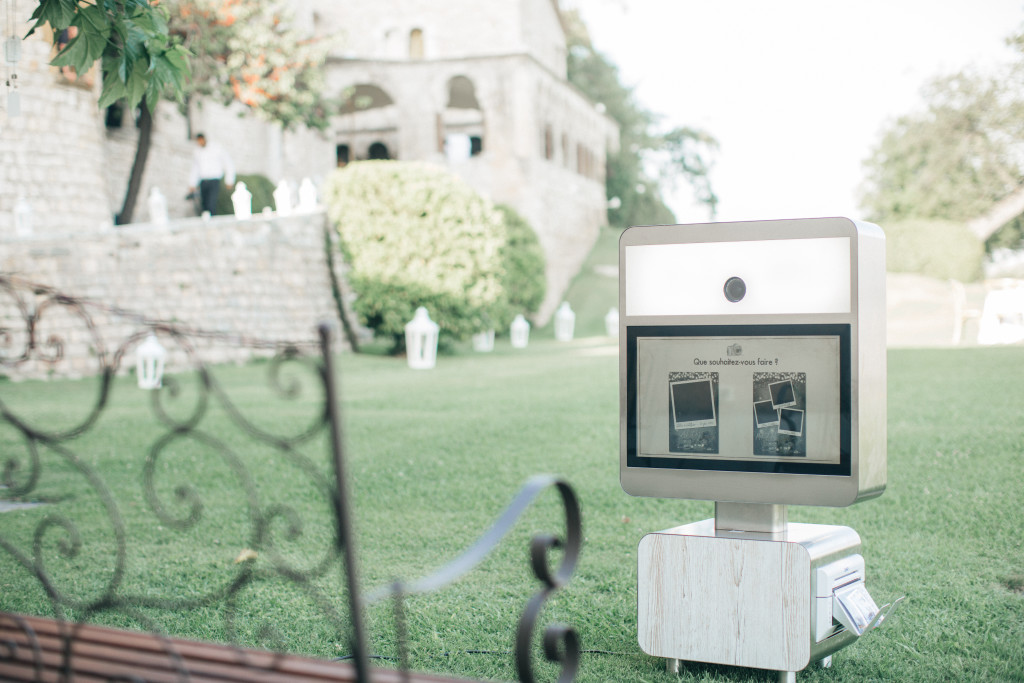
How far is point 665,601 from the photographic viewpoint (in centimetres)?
305

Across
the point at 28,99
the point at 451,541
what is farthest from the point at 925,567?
the point at 28,99

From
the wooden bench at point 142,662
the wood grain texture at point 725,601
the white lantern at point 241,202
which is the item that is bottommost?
the wood grain texture at point 725,601

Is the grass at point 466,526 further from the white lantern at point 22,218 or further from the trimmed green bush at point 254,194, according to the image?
the trimmed green bush at point 254,194

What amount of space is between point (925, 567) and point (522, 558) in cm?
187

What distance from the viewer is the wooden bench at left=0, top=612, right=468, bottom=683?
176 centimetres

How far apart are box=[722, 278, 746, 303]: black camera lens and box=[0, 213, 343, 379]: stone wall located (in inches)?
369

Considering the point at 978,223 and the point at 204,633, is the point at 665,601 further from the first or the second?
the point at 978,223

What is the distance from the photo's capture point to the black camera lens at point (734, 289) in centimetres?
300

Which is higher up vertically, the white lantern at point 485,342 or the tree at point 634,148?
the tree at point 634,148

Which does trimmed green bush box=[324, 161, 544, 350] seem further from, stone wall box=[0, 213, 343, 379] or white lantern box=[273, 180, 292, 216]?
stone wall box=[0, 213, 343, 379]

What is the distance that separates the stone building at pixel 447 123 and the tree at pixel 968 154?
12466mm

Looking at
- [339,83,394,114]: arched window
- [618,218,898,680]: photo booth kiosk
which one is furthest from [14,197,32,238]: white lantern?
[339,83,394,114]: arched window

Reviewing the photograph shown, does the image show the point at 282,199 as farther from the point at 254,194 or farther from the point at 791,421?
the point at 791,421

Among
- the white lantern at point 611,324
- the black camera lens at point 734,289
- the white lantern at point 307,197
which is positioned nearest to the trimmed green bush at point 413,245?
the white lantern at point 307,197
